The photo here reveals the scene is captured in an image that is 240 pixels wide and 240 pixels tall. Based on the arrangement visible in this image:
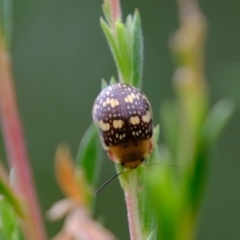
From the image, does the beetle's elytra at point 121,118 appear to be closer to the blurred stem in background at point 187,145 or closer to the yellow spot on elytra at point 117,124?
the yellow spot on elytra at point 117,124

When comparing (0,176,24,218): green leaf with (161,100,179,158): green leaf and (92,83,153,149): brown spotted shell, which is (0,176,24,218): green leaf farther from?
(92,83,153,149): brown spotted shell

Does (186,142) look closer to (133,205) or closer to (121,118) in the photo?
(133,205)

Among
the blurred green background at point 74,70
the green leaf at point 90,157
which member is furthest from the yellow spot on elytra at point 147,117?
the blurred green background at point 74,70

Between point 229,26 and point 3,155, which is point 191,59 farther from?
point 229,26

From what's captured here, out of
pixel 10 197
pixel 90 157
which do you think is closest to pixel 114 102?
pixel 90 157

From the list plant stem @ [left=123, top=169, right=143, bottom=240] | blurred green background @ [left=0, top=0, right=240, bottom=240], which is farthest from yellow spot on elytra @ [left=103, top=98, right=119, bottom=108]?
blurred green background @ [left=0, top=0, right=240, bottom=240]
